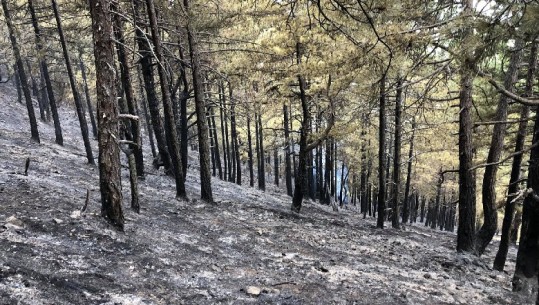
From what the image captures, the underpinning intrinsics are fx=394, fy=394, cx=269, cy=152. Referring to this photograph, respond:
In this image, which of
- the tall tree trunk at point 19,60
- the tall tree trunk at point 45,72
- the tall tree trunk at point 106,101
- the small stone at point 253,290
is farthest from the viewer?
the tall tree trunk at point 45,72

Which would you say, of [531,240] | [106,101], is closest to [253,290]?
[106,101]

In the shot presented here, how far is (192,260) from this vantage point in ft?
23.8

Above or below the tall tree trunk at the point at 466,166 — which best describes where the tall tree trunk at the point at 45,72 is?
above

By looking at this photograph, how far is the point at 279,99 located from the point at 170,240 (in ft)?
27.3

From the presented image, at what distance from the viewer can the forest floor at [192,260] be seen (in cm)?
526

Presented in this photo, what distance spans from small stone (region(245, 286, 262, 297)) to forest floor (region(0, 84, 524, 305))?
0.03 m

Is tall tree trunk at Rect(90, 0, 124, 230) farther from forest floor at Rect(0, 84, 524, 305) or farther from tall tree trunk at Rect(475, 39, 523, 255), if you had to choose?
tall tree trunk at Rect(475, 39, 523, 255)

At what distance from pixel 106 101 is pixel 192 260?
10.8 ft

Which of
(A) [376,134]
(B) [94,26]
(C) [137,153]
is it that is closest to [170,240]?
(B) [94,26]

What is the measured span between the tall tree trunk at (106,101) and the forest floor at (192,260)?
0.88 meters

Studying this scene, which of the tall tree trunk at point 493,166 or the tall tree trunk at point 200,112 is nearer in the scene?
the tall tree trunk at point 493,166

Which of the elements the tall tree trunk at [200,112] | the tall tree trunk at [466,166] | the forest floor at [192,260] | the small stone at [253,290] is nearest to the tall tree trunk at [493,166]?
the tall tree trunk at [466,166]

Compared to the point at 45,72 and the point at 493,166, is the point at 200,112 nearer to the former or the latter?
the point at 493,166

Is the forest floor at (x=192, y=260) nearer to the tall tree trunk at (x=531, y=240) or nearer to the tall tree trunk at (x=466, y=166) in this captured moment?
the tall tree trunk at (x=531, y=240)
